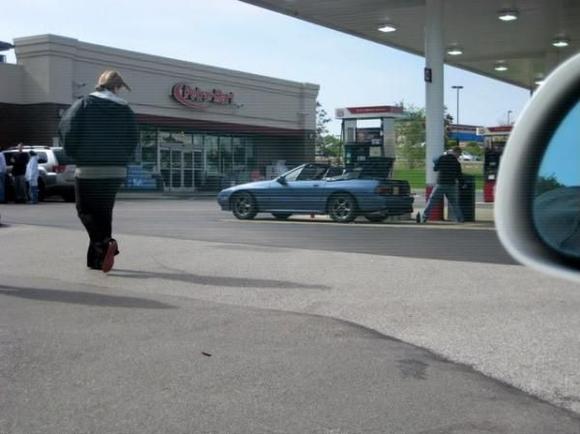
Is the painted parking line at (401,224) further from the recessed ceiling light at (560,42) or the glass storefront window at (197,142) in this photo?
the glass storefront window at (197,142)

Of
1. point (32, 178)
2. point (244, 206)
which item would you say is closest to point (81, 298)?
point (244, 206)

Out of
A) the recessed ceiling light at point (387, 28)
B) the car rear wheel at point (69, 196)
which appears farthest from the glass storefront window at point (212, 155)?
the recessed ceiling light at point (387, 28)

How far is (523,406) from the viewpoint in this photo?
432 cm

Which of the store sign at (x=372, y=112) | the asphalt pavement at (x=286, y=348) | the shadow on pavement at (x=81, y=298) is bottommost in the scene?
the asphalt pavement at (x=286, y=348)

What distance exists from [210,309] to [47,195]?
1690 centimetres

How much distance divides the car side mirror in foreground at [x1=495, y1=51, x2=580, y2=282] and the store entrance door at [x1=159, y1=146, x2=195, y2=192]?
29.5 metres

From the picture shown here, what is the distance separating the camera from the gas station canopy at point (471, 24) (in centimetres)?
1669

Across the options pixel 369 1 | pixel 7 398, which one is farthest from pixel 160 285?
pixel 369 1

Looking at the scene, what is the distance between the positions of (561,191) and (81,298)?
5600mm

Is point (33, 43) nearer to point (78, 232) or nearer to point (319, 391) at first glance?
point (78, 232)

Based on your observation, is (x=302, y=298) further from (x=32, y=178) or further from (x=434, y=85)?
(x=32, y=178)

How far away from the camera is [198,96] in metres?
33.0

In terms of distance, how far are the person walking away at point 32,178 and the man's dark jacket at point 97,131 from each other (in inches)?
528

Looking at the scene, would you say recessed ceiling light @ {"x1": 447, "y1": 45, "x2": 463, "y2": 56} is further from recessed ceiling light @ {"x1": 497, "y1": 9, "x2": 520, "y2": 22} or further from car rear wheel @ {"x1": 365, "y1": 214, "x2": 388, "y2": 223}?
car rear wheel @ {"x1": 365, "y1": 214, "x2": 388, "y2": 223}
